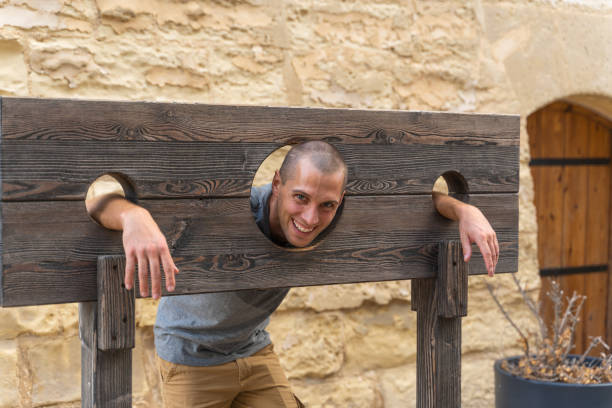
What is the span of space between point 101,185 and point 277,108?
1.08 meters

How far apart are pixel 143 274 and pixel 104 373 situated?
13.3 inches

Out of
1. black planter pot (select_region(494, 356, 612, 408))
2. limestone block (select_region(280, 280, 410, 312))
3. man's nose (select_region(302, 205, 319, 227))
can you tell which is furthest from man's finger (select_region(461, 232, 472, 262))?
black planter pot (select_region(494, 356, 612, 408))

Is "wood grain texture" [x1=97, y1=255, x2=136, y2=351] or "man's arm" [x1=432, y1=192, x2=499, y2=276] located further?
"man's arm" [x1=432, y1=192, x2=499, y2=276]

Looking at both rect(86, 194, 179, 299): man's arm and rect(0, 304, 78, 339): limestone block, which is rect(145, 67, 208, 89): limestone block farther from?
rect(86, 194, 179, 299): man's arm

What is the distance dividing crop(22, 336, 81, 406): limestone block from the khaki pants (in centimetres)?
60

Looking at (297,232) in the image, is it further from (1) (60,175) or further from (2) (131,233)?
(1) (60,175)

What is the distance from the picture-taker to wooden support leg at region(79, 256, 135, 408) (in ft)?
5.71

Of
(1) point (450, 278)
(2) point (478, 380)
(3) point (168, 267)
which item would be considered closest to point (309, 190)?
(3) point (168, 267)

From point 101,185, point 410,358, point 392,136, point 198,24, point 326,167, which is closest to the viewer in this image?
point 326,167

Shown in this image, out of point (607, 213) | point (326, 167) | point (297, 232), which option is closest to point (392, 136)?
point (326, 167)

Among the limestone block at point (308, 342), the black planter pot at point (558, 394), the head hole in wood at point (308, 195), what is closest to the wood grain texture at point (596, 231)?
the black planter pot at point (558, 394)

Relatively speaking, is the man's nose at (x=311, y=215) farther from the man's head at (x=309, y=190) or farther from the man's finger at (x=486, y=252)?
the man's finger at (x=486, y=252)

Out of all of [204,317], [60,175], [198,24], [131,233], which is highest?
[198,24]

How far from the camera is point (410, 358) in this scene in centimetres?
338
